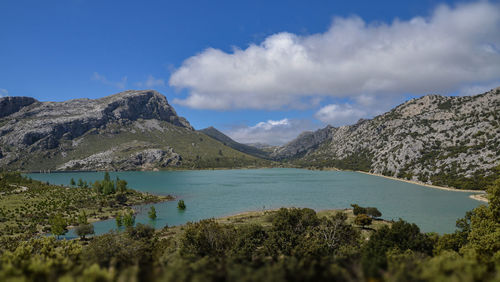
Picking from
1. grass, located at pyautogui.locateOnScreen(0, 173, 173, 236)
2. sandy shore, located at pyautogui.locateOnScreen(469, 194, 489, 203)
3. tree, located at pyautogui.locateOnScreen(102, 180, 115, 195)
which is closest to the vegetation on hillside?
grass, located at pyautogui.locateOnScreen(0, 173, 173, 236)

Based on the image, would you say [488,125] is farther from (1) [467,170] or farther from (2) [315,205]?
(2) [315,205]

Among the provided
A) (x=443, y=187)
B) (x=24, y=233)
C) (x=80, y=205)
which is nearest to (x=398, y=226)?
(x=24, y=233)

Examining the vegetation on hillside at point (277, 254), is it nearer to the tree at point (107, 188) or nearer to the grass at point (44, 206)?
the grass at point (44, 206)

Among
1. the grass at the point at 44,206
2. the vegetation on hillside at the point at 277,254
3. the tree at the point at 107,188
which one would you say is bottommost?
the grass at the point at 44,206

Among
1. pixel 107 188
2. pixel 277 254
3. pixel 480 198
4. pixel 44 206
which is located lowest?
pixel 44 206

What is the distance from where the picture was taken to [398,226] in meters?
44.7

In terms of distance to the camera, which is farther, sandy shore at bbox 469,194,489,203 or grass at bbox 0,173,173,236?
sandy shore at bbox 469,194,489,203

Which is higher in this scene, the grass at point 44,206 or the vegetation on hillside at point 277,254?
the vegetation on hillside at point 277,254

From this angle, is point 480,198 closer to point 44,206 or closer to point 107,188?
point 107,188

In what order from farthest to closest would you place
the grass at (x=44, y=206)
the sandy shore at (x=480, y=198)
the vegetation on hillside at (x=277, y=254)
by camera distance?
the sandy shore at (x=480, y=198), the grass at (x=44, y=206), the vegetation on hillside at (x=277, y=254)

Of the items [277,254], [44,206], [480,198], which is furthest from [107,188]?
[480,198]

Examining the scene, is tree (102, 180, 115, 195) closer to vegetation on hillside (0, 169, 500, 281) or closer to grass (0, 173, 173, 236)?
grass (0, 173, 173, 236)

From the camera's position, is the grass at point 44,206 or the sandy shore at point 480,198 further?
the sandy shore at point 480,198

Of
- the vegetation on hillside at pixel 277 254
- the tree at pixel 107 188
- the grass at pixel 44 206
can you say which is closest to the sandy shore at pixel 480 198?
the vegetation on hillside at pixel 277 254
